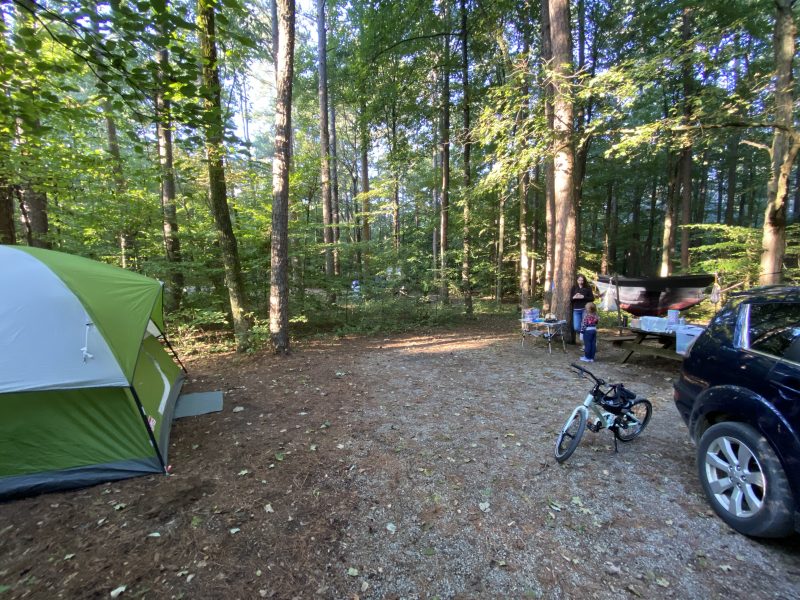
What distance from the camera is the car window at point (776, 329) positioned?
7.84 feet

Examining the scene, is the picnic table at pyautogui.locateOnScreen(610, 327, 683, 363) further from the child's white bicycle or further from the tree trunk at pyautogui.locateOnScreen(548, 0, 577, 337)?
the child's white bicycle

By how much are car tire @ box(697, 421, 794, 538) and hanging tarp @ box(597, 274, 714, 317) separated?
20.4ft

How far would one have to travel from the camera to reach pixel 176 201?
9094 mm

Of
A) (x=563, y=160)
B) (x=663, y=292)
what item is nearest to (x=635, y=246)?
(x=663, y=292)

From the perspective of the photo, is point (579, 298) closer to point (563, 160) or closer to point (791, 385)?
point (563, 160)

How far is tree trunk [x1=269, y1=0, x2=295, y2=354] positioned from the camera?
670cm

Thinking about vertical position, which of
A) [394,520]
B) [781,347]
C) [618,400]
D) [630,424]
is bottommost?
[394,520]

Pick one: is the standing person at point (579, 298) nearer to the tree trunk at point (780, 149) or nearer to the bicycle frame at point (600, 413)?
the tree trunk at point (780, 149)

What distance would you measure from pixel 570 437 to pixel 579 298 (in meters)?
4.95

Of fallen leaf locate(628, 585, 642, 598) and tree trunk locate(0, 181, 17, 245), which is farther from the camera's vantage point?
tree trunk locate(0, 181, 17, 245)

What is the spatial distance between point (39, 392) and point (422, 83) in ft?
47.6

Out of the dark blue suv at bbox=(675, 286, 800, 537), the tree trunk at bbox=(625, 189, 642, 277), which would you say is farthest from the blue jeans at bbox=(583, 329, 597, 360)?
the tree trunk at bbox=(625, 189, 642, 277)

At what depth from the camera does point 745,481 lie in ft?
7.97

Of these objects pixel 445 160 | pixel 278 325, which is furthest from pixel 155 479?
pixel 445 160
